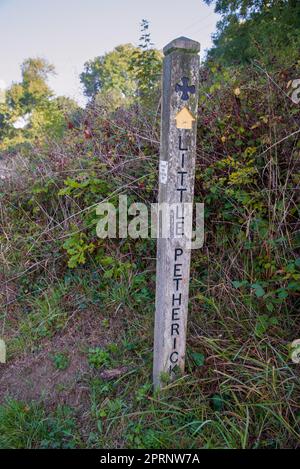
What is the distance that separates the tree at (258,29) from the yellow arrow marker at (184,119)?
5.79 ft

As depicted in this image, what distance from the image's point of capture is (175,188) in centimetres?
175

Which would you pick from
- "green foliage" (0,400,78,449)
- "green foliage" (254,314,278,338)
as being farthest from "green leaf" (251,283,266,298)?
"green foliage" (0,400,78,449)

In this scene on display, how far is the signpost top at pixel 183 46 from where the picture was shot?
1.57 metres

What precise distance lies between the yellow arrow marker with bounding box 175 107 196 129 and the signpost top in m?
0.29

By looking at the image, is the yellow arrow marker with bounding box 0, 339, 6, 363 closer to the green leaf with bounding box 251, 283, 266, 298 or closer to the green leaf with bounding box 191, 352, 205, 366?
the green leaf with bounding box 191, 352, 205, 366

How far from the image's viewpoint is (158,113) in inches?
127

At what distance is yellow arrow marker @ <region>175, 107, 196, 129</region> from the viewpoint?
1.67 m

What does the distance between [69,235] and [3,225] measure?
115 cm

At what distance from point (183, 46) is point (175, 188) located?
2.36 feet

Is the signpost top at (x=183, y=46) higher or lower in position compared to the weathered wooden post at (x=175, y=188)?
higher

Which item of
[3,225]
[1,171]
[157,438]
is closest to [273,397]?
[157,438]

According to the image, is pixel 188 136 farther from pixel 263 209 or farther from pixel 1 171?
pixel 1 171

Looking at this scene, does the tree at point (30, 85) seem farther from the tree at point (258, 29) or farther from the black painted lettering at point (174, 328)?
the black painted lettering at point (174, 328)

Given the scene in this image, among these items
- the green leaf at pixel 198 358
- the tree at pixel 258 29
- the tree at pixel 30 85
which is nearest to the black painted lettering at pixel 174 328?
the green leaf at pixel 198 358
